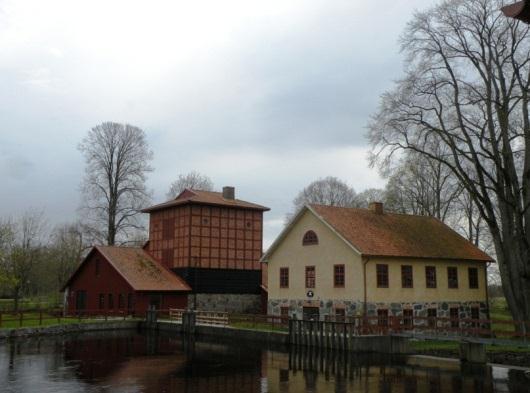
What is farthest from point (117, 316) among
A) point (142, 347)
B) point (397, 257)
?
point (397, 257)

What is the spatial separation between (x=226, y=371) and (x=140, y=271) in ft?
77.4

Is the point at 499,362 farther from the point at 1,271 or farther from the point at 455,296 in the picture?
the point at 1,271

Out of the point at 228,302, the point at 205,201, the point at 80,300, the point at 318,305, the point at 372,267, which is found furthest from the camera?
the point at 80,300

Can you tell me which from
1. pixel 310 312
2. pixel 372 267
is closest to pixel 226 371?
pixel 372 267

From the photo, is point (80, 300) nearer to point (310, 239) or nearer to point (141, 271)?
point (141, 271)

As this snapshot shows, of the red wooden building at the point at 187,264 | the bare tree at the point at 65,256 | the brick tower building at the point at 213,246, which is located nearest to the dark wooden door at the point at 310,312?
the red wooden building at the point at 187,264

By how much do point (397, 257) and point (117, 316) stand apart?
777 inches

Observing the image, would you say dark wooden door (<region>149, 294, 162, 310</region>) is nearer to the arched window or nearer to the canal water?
the canal water

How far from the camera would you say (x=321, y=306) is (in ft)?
101

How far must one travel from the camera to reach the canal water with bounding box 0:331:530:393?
52.7ft

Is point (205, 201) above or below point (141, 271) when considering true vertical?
above

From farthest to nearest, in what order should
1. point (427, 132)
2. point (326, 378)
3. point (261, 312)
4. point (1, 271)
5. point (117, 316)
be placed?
1. point (261, 312)
2. point (1, 271)
3. point (117, 316)
4. point (427, 132)
5. point (326, 378)

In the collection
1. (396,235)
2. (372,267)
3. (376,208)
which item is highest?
(376,208)

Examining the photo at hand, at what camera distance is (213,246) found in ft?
142
